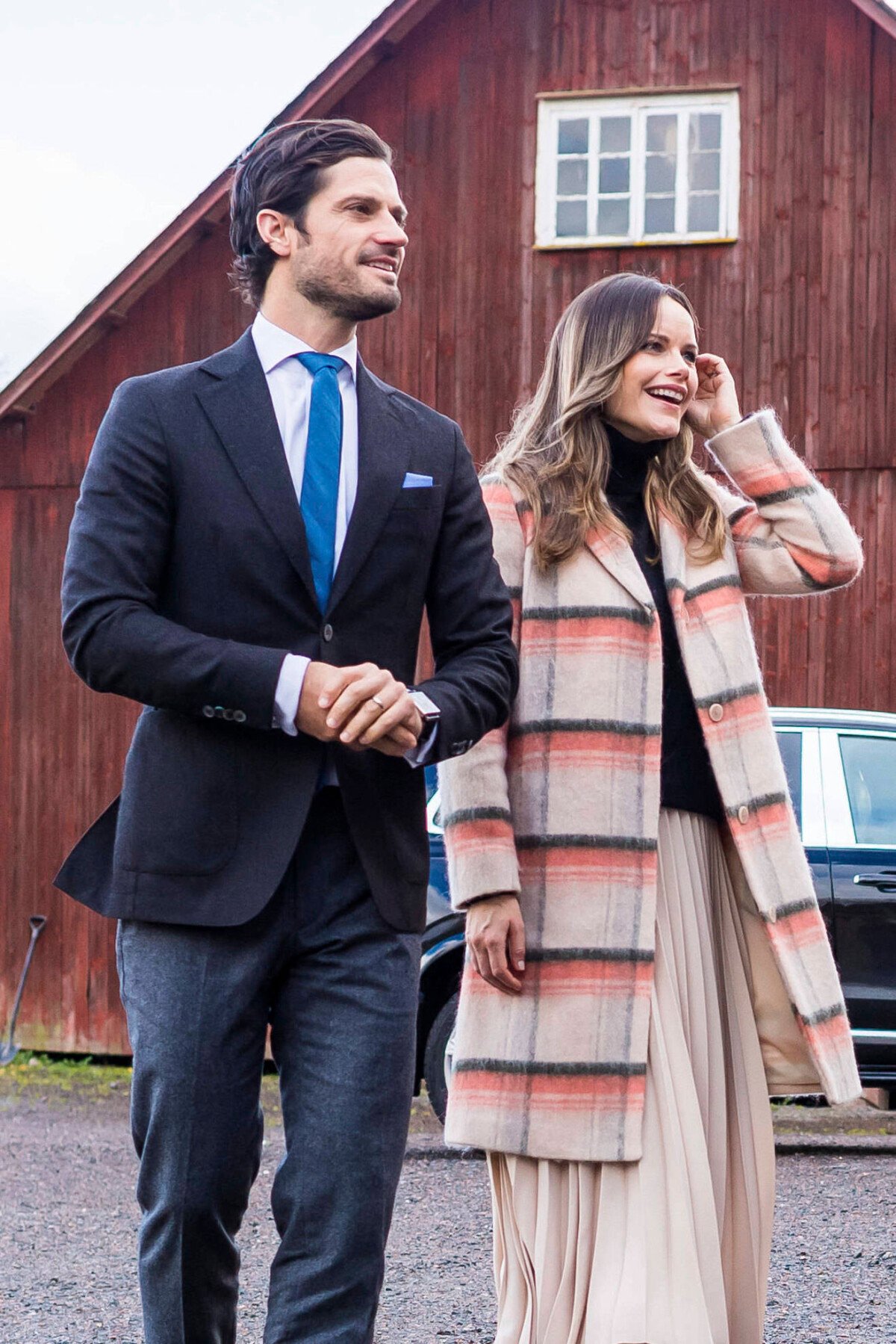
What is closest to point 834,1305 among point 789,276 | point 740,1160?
point 740,1160

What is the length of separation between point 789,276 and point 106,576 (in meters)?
10.3

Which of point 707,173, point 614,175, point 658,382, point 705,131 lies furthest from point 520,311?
point 658,382

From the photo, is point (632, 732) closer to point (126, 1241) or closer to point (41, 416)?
point (126, 1241)

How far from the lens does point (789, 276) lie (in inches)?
484

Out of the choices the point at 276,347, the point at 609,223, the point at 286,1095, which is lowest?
the point at 286,1095

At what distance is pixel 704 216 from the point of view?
12.5 meters

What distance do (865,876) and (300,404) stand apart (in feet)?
19.4

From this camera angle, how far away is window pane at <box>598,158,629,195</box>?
12648mm

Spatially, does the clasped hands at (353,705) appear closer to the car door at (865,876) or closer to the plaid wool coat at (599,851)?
the plaid wool coat at (599,851)

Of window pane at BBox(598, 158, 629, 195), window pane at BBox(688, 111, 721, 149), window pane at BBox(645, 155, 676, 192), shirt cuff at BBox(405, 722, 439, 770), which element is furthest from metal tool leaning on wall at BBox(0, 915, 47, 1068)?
shirt cuff at BBox(405, 722, 439, 770)

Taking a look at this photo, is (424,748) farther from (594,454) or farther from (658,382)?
(658,382)

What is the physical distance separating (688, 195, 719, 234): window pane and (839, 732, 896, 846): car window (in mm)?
5139

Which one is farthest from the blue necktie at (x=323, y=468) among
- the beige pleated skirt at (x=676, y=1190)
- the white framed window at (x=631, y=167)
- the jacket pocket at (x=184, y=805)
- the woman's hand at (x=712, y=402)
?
the white framed window at (x=631, y=167)

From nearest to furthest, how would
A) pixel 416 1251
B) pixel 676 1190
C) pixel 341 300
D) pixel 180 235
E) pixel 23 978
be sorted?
pixel 341 300 < pixel 676 1190 < pixel 416 1251 < pixel 180 235 < pixel 23 978
